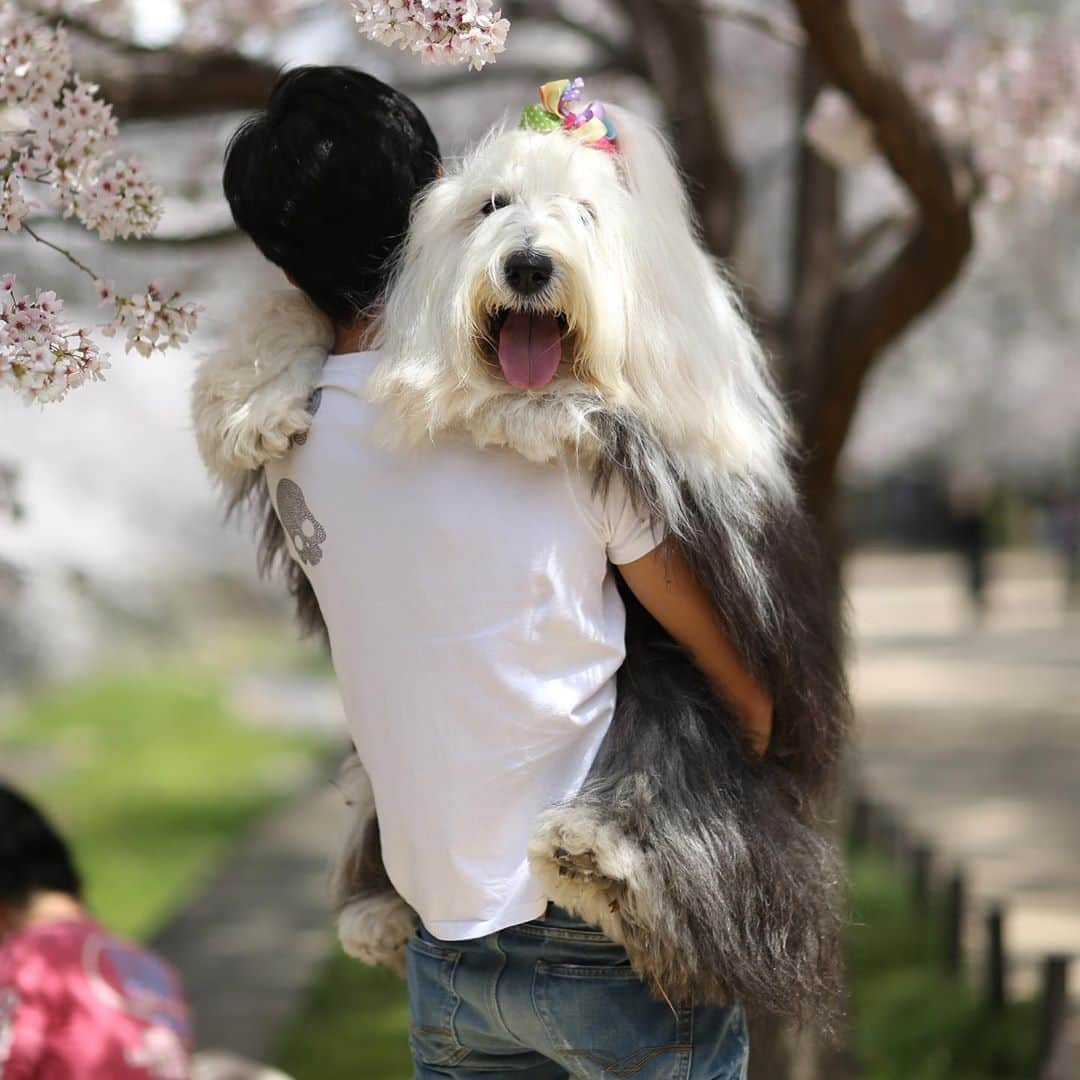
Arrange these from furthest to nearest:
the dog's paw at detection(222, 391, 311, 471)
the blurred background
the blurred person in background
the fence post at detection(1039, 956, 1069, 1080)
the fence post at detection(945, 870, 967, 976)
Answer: the blurred person in background < the fence post at detection(945, 870, 967, 976) < the fence post at detection(1039, 956, 1069, 1080) < the blurred background < the dog's paw at detection(222, 391, 311, 471)

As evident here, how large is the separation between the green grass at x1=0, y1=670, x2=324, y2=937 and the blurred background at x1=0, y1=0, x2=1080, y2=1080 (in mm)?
38

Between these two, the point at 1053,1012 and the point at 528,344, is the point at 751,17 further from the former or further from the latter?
the point at 1053,1012

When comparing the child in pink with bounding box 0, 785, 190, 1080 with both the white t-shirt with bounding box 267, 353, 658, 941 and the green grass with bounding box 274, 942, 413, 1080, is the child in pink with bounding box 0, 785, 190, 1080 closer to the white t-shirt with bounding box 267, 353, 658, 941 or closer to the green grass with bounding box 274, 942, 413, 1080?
the white t-shirt with bounding box 267, 353, 658, 941

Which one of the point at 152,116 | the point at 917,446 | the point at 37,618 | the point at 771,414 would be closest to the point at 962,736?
the point at 37,618

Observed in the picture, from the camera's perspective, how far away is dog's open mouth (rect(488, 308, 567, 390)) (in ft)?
5.57

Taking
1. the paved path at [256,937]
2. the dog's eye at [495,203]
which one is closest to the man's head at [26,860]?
the dog's eye at [495,203]

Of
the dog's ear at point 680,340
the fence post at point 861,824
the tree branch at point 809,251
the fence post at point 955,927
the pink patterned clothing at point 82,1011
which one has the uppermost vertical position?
the dog's ear at point 680,340

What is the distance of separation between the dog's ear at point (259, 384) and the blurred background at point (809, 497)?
0.81 feet

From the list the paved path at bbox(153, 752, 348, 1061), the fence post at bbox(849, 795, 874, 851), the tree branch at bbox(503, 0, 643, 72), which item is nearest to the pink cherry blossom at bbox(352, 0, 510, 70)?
the tree branch at bbox(503, 0, 643, 72)

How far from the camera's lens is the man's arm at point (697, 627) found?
1.76m

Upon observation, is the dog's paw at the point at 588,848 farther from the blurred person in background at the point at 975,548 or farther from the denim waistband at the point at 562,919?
the blurred person in background at the point at 975,548

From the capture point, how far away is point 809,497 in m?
3.53

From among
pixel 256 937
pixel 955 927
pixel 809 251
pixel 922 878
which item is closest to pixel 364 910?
pixel 809 251

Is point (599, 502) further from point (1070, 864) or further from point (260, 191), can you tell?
point (1070, 864)
